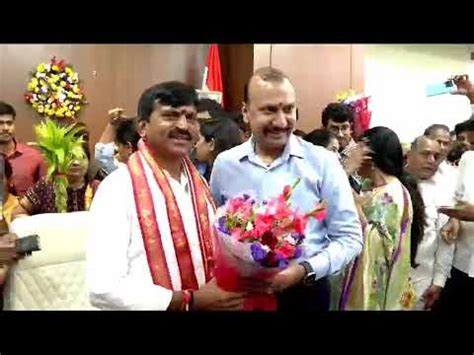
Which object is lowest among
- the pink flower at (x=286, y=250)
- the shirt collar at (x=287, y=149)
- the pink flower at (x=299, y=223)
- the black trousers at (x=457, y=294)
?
the black trousers at (x=457, y=294)

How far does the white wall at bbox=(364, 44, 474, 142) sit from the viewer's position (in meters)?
2.44

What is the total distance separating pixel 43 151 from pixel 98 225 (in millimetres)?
849

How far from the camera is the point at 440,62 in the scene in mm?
2447

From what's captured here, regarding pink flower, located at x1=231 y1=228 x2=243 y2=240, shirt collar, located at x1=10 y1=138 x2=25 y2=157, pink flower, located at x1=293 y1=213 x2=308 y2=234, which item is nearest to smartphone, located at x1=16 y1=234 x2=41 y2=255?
shirt collar, located at x1=10 y1=138 x2=25 y2=157

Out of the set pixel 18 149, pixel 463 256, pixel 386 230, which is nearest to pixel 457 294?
pixel 463 256

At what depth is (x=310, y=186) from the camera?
1.93 meters

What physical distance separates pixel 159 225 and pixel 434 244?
127 cm

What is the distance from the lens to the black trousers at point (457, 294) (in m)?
2.55

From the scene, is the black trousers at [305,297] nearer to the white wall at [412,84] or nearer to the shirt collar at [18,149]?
the white wall at [412,84]

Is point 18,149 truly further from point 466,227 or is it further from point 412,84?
point 466,227

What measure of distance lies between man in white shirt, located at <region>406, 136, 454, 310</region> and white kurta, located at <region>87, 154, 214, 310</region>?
3.51 feet

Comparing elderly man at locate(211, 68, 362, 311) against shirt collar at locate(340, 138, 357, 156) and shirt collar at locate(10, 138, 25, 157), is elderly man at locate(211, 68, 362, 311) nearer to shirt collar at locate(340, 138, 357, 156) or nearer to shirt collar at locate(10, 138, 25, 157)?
shirt collar at locate(340, 138, 357, 156)

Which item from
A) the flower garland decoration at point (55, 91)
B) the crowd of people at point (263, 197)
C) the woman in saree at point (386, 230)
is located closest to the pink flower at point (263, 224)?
the crowd of people at point (263, 197)

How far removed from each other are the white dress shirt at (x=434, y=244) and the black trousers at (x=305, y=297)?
545 mm
